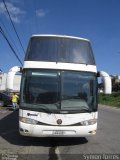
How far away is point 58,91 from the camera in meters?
12.1

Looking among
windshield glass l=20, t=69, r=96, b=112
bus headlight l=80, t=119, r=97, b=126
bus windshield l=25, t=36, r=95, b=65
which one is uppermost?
bus windshield l=25, t=36, r=95, b=65

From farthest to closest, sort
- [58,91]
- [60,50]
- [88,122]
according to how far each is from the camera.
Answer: [60,50], [58,91], [88,122]

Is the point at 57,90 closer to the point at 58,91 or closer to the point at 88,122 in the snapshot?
the point at 58,91

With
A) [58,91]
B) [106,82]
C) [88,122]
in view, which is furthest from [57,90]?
[106,82]

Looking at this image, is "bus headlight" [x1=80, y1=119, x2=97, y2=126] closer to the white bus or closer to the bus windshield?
the white bus

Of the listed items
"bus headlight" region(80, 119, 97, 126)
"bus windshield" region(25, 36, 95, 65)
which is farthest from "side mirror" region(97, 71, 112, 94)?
"bus headlight" region(80, 119, 97, 126)

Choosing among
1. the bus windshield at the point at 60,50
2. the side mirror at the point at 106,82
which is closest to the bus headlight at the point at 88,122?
the side mirror at the point at 106,82

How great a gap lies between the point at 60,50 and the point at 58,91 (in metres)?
1.49

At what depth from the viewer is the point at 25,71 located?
40.4 feet

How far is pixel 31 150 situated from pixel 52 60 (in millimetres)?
3017

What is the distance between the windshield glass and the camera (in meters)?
12.0

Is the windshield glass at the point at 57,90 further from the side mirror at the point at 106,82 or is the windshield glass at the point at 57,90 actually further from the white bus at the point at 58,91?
the side mirror at the point at 106,82

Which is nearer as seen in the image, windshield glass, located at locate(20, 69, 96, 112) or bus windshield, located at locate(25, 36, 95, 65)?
windshield glass, located at locate(20, 69, 96, 112)

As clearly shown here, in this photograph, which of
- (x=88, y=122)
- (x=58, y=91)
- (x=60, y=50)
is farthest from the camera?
(x=60, y=50)
